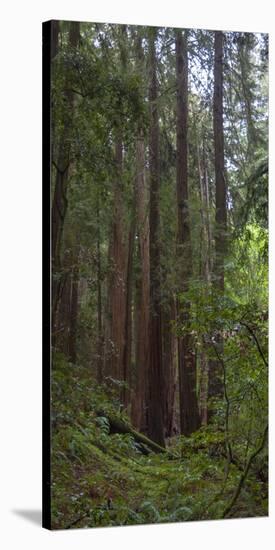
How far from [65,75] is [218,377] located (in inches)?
98.2

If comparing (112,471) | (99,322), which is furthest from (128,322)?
(112,471)

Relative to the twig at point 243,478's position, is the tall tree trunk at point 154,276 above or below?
above

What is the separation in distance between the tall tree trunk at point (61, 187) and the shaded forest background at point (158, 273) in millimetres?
12

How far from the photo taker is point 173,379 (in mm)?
8562

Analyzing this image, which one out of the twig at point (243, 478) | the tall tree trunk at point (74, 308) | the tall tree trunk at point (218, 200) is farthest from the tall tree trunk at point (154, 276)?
the twig at point (243, 478)

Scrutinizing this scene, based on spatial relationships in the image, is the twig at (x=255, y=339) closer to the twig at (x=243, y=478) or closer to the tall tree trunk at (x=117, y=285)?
the twig at (x=243, y=478)

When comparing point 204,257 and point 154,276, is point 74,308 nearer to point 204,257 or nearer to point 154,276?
point 154,276

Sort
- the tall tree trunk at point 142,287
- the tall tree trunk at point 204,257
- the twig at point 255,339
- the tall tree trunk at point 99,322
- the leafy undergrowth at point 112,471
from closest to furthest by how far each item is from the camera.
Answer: the leafy undergrowth at point 112,471, the tall tree trunk at point 99,322, the tall tree trunk at point 142,287, the tall tree trunk at point 204,257, the twig at point 255,339

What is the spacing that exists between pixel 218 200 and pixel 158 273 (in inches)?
30.4

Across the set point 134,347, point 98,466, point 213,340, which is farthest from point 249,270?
point 98,466

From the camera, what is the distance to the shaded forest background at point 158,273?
8.16m

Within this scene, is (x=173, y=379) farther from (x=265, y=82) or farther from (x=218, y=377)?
(x=265, y=82)

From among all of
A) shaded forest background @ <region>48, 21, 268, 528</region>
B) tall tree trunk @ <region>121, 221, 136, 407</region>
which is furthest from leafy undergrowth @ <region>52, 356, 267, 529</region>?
tall tree trunk @ <region>121, 221, 136, 407</region>

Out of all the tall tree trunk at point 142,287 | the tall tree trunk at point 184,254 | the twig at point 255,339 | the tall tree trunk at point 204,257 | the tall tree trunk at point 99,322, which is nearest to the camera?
the tall tree trunk at point 99,322
